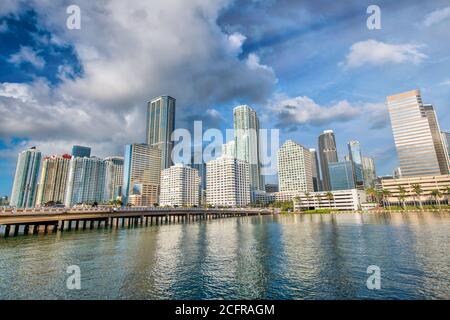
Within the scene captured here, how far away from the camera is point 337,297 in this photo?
1930 centimetres

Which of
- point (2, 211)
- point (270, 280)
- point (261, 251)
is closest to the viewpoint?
point (270, 280)

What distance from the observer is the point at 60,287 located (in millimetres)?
23031

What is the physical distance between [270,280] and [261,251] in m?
14.5
